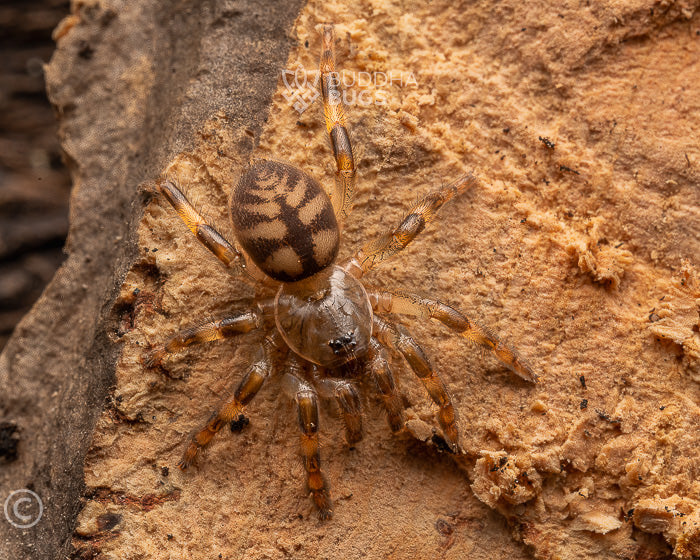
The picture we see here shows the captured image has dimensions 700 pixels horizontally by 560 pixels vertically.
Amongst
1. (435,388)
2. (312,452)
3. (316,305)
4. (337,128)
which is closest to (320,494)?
(312,452)

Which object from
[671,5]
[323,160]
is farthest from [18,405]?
[671,5]

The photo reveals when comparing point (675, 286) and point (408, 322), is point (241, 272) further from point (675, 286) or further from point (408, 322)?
point (675, 286)

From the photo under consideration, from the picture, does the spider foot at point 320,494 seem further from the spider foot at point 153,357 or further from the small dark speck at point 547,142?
the small dark speck at point 547,142

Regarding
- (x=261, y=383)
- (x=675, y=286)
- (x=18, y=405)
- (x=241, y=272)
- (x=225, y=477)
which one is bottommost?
(x=18, y=405)

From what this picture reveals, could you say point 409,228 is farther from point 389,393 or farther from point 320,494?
point 320,494

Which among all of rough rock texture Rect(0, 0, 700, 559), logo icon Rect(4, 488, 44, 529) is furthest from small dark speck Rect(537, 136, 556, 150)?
logo icon Rect(4, 488, 44, 529)
